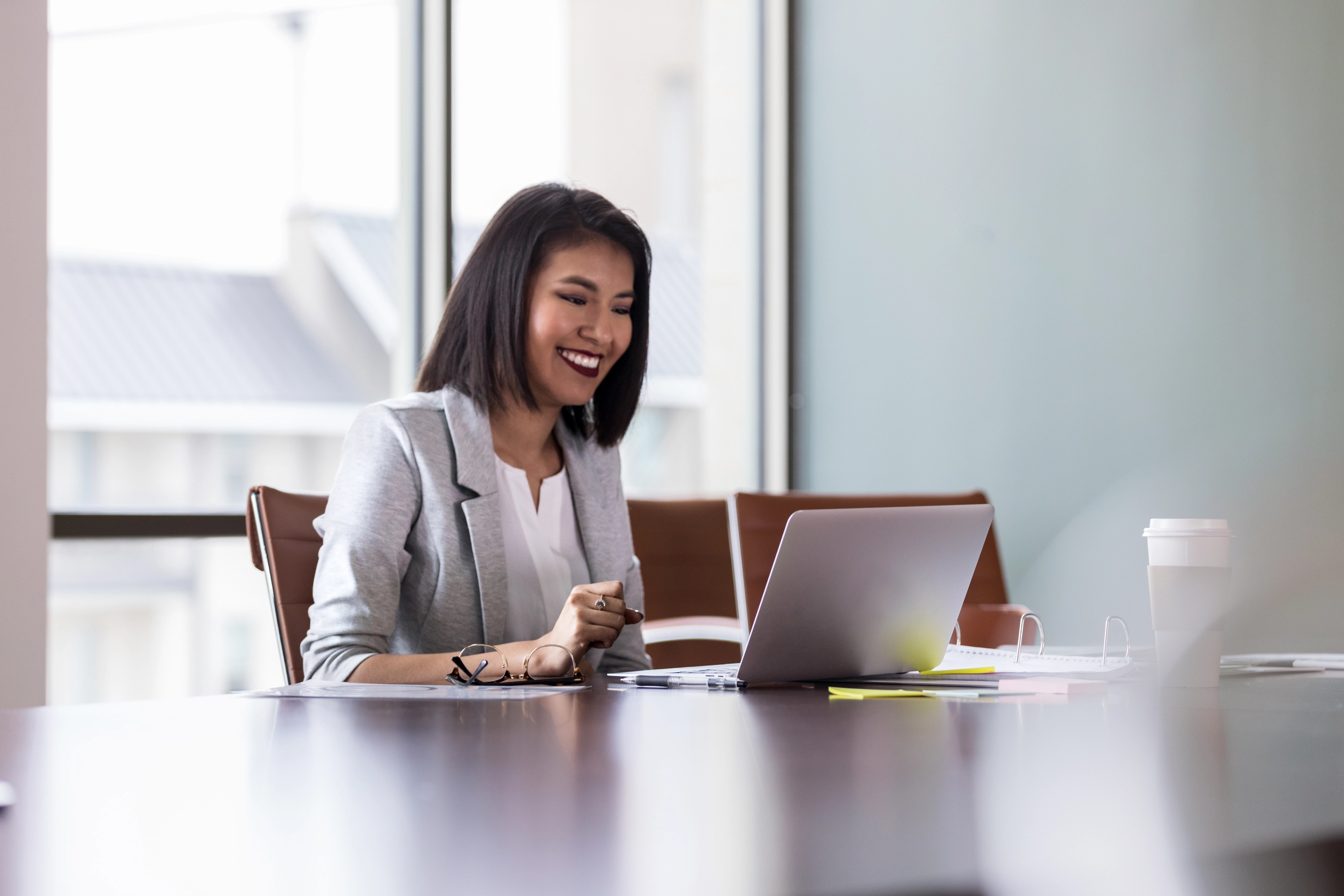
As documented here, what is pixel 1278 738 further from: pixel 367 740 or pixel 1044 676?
pixel 367 740

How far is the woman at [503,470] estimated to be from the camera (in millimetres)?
1663

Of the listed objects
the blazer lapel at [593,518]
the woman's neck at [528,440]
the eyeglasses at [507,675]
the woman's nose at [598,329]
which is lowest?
the eyeglasses at [507,675]

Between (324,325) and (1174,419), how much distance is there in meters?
2.48

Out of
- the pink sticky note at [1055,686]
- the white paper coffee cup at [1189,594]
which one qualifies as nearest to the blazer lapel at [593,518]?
the pink sticky note at [1055,686]

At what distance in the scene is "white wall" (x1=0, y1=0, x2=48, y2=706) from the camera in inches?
107

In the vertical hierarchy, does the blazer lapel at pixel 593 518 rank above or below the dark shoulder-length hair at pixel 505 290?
below

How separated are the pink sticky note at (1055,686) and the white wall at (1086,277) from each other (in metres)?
1.09

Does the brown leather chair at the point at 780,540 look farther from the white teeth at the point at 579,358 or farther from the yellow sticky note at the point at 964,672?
the yellow sticky note at the point at 964,672

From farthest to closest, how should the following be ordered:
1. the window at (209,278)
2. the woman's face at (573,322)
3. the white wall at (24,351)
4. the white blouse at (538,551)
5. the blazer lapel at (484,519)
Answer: the window at (209,278) → the white wall at (24,351) → the woman's face at (573,322) → the white blouse at (538,551) → the blazer lapel at (484,519)

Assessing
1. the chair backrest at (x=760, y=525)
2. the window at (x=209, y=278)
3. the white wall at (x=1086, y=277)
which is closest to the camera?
the chair backrest at (x=760, y=525)

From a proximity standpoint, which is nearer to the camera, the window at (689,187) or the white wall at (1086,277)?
the white wall at (1086,277)

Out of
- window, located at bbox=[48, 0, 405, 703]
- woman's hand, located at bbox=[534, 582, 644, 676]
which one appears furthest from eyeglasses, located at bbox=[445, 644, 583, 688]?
window, located at bbox=[48, 0, 405, 703]

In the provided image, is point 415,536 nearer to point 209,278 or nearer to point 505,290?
point 505,290

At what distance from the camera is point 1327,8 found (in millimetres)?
2990
